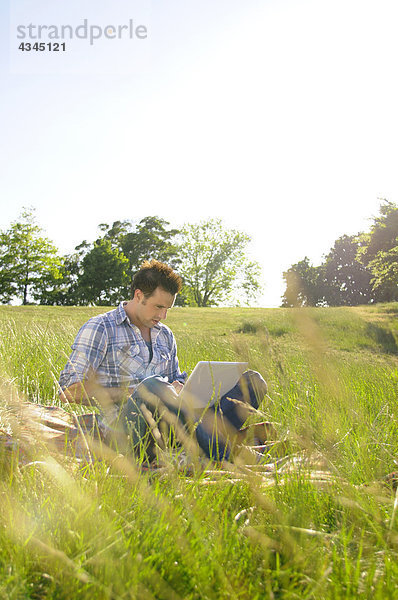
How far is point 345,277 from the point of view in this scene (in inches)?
2199

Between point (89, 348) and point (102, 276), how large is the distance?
148 feet

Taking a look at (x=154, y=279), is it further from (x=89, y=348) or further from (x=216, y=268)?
(x=216, y=268)

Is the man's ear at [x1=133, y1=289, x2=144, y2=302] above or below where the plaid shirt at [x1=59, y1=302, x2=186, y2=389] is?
above

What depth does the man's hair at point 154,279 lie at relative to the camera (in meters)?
3.96

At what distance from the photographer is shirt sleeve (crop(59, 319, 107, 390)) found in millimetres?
3639

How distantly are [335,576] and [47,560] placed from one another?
828mm

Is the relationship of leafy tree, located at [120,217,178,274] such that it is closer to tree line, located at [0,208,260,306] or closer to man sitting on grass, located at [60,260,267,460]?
tree line, located at [0,208,260,306]

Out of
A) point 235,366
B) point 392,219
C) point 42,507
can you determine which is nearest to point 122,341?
point 235,366

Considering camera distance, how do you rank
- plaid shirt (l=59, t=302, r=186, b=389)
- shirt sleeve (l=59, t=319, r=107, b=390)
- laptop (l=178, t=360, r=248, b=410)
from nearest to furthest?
laptop (l=178, t=360, r=248, b=410), shirt sleeve (l=59, t=319, r=107, b=390), plaid shirt (l=59, t=302, r=186, b=389)

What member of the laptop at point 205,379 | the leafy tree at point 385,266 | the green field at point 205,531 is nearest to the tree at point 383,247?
the leafy tree at point 385,266

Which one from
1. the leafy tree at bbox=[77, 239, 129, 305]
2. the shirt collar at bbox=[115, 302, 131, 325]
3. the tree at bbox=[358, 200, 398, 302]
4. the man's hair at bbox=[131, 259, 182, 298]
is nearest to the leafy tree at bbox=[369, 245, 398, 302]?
the tree at bbox=[358, 200, 398, 302]

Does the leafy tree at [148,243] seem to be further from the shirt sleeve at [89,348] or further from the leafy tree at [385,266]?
the shirt sleeve at [89,348]

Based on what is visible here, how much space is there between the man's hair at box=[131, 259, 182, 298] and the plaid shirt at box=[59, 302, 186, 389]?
0.95 feet

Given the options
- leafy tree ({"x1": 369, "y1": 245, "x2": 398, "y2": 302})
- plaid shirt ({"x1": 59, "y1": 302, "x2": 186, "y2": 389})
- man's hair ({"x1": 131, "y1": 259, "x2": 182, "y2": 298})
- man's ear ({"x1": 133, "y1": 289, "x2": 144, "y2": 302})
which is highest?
leafy tree ({"x1": 369, "y1": 245, "x2": 398, "y2": 302})
